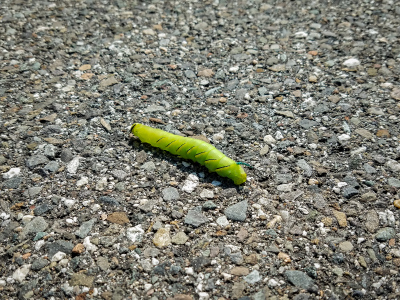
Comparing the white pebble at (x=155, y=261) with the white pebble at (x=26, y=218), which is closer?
the white pebble at (x=155, y=261)

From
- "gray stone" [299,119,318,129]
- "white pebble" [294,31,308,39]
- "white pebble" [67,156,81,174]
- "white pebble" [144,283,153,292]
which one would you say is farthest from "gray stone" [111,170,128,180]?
"white pebble" [294,31,308,39]

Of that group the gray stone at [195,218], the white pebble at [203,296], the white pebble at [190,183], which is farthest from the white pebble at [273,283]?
the white pebble at [190,183]

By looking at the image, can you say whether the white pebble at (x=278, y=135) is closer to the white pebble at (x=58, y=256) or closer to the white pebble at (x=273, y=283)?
the white pebble at (x=273, y=283)

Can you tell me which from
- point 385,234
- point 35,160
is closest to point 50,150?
point 35,160

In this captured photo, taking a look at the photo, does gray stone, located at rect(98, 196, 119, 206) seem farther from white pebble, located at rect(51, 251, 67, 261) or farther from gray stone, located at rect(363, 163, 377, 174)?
gray stone, located at rect(363, 163, 377, 174)

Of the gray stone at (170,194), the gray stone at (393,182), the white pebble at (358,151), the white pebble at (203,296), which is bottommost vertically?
the white pebble at (203,296)

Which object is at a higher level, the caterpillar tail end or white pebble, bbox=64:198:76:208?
the caterpillar tail end

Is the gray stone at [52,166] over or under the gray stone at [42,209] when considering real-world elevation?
over
